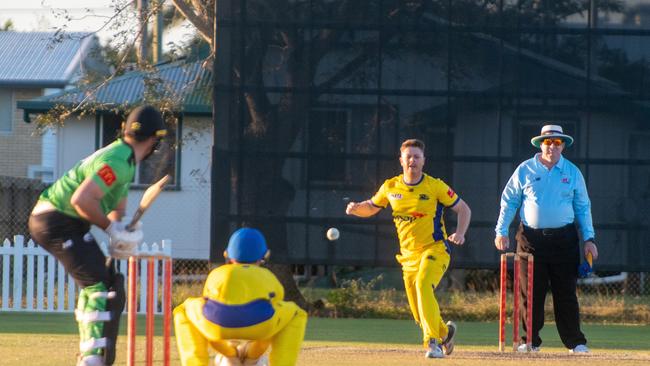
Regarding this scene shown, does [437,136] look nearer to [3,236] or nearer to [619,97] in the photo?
[619,97]

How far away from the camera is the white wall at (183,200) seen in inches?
873

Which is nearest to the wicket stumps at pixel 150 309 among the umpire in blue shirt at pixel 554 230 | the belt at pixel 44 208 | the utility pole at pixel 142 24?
the belt at pixel 44 208

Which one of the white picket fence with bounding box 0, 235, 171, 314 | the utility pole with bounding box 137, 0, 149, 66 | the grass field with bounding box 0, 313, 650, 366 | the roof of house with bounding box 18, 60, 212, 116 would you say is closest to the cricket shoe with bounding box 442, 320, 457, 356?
the grass field with bounding box 0, 313, 650, 366

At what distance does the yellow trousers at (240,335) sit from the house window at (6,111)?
75.6 feet

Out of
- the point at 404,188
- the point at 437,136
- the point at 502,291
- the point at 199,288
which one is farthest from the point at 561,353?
the point at 199,288

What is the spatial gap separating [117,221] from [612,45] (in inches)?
278

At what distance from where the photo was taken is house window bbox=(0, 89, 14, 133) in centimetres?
2905

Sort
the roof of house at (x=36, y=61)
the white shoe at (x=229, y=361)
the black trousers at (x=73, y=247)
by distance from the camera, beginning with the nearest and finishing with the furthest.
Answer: the white shoe at (x=229, y=361) < the black trousers at (x=73, y=247) < the roof of house at (x=36, y=61)

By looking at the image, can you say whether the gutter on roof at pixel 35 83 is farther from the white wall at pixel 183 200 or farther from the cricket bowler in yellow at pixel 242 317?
the cricket bowler in yellow at pixel 242 317

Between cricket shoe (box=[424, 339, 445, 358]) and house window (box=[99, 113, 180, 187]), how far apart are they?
12.5 meters

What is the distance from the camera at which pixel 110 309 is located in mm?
7328

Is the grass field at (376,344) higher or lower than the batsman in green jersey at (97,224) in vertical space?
lower

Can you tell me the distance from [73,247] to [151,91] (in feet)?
32.3

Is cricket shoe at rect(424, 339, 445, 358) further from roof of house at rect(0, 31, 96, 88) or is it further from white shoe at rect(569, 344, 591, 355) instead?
roof of house at rect(0, 31, 96, 88)
